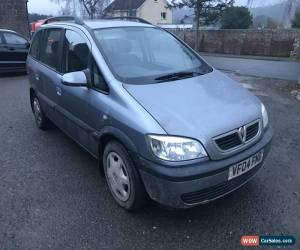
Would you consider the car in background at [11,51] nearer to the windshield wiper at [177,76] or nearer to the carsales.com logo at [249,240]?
the windshield wiper at [177,76]

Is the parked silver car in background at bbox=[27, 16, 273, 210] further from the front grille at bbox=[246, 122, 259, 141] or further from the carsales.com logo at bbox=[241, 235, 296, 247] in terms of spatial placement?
the carsales.com logo at bbox=[241, 235, 296, 247]

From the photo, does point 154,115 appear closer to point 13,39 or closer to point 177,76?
point 177,76

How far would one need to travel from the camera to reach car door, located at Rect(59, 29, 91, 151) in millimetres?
3543

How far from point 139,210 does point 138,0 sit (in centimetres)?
5365

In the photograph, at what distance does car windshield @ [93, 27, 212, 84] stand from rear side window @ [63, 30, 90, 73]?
0.70 ft

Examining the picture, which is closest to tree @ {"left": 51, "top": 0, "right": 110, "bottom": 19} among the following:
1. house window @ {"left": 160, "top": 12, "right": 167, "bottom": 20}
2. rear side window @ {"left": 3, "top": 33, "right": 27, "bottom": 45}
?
house window @ {"left": 160, "top": 12, "right": 167, "bottom": 20}

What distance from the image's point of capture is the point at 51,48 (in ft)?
14.8

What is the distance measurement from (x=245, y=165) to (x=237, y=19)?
26.6 m

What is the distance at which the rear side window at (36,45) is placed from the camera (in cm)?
517

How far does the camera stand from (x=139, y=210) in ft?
10.1

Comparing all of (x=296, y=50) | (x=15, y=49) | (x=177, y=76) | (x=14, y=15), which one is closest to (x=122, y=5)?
(x=14, y=15)

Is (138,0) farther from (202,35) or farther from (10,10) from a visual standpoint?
(10,10)

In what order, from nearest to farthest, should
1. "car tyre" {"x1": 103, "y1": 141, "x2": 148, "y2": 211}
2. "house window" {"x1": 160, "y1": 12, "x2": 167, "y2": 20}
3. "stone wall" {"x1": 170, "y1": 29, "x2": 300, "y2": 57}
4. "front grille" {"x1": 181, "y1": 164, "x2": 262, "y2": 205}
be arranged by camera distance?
1. "front grille" {"x1": 181, "y1": 164, "x2": 262, "y2": 205}
2. "car tyre" {"x1": 103, "y1": 141, "x2": 148, "y2": 211}
3. "stone wall" {"x1": 170, "y1": 29, "x2": 300, "y2": 57}
4. "house window" {"x1": 160, "y1": 12, "x2": 167, "y2": 20}

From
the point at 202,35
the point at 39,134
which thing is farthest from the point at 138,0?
the point at 39,134
